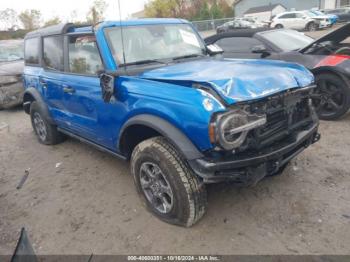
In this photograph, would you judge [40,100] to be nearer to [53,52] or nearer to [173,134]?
[53,52]

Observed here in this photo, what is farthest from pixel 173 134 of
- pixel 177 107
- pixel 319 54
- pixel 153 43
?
pixel 319 54

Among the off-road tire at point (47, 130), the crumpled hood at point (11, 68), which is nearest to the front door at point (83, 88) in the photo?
the off-road tire at point (47, 130)

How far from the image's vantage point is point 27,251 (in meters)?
2.14

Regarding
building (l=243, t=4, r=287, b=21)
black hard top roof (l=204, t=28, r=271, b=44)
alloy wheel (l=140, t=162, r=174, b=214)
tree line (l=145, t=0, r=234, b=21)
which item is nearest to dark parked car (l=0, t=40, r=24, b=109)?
black hard top roof (l=204, t=28, r=271, b=44)

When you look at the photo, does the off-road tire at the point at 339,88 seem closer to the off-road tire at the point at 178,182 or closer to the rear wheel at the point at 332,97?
the rear wheel at the point at 332,97

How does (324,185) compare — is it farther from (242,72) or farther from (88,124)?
(88,124)

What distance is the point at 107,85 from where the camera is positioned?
10.4ft

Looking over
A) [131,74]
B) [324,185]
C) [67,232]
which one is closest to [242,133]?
[131,74]

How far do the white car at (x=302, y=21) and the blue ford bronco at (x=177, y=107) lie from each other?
25.5 m

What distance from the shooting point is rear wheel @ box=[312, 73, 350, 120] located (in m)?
5.03

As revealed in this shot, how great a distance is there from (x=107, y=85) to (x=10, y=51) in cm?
803

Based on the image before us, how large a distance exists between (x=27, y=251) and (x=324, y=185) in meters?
2.99

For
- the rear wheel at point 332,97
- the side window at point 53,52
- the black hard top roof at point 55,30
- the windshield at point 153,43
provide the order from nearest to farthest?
the windshield at point 153,43
the black hard top roof at point 55,30
the side window at point 53,52
the rear wheel at point 332,97

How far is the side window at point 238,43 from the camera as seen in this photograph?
6648mm
